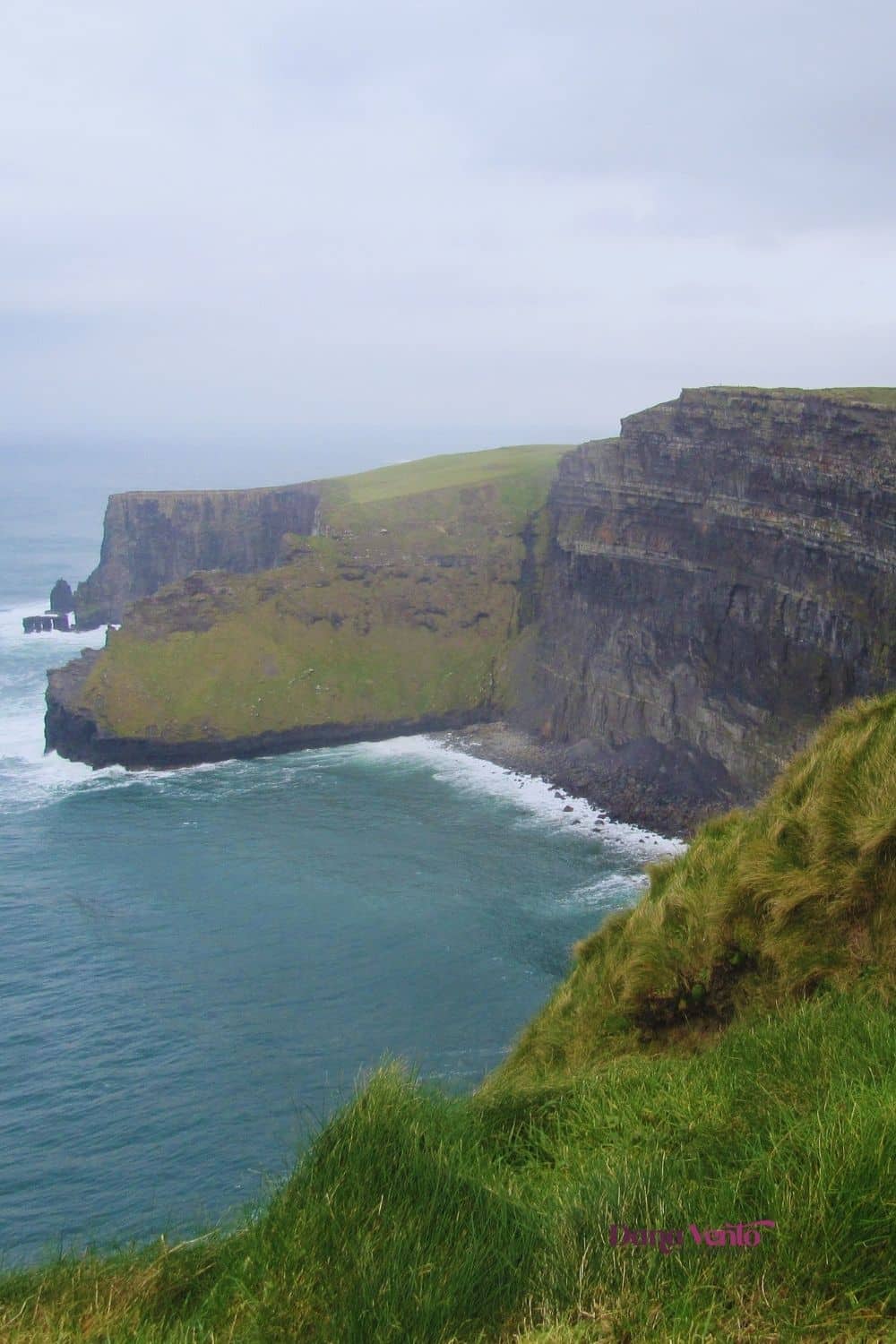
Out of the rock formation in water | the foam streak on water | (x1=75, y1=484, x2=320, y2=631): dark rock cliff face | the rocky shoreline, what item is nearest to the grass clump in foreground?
the foam streak on water

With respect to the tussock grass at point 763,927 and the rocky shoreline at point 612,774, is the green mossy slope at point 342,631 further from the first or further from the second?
the tussock grass at point 763,927

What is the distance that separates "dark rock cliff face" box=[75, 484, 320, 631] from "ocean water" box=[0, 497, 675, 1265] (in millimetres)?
30369

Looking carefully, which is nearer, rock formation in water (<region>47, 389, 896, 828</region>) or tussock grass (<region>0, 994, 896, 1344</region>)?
Result: tussock grass (<region>0, 994, 896, 1344</region>)

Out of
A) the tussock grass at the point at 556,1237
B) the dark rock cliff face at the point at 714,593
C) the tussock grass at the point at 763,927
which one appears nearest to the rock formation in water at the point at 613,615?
the dark rock cliff face at the point at 714,593

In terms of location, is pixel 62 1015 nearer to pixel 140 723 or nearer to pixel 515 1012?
pixel 515 1012

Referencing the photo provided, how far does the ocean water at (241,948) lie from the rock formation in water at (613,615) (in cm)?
385

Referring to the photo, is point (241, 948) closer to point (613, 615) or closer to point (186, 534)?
point (613, 615)

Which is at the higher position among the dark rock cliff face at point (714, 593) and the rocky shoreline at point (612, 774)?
the dark rock cliff face at point (714, 593)

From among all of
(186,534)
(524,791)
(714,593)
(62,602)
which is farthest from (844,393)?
(62,602)

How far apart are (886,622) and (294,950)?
2359 centimetres

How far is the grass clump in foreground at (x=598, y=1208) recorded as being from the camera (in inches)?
178

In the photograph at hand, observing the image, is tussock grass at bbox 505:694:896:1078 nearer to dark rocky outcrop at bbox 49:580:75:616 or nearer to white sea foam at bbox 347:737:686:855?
white sea foam at bbox 347:737:686:855

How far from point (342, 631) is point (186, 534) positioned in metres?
27.9

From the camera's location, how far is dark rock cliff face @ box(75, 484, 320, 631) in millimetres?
88375
